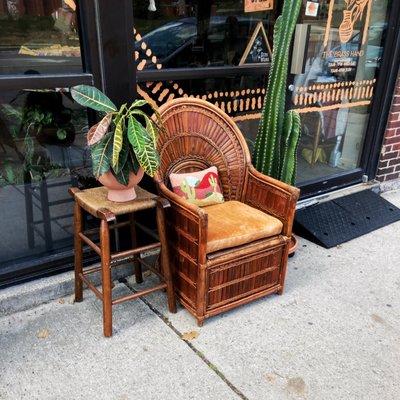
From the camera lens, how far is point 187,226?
6.96ft

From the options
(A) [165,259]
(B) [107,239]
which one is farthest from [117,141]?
(A) [165,259]

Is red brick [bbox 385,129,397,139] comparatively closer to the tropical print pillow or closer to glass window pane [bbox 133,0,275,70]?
glass window pane [bbox 133,0,275,70]

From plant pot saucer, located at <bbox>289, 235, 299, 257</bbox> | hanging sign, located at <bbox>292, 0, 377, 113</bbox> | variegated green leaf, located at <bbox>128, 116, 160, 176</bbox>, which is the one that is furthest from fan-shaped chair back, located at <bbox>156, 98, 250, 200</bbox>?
hanging sign, located at <bbox>292, 0, 377, 113</bbox>

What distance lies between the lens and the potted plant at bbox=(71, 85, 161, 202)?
1.85 meters

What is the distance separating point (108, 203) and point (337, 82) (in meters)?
2.54

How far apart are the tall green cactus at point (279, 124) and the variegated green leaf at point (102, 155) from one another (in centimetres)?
116

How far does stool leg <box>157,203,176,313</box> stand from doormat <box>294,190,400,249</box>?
139 centimetres

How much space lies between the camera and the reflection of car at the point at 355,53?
350 cm

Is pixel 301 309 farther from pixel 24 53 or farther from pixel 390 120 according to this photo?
pixel 390 120

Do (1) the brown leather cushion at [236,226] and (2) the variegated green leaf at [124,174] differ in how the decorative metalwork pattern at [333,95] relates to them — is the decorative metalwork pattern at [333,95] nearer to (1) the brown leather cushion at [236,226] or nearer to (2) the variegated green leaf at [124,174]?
(1) the brown leather cushion at [236,226]

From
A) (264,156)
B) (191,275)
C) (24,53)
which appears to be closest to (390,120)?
(264,156)

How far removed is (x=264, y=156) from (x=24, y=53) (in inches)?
60.9

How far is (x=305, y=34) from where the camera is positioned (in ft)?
9.58

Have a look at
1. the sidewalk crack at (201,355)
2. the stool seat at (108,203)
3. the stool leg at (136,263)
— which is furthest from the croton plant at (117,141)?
the sidewalk crack at (201,355)
